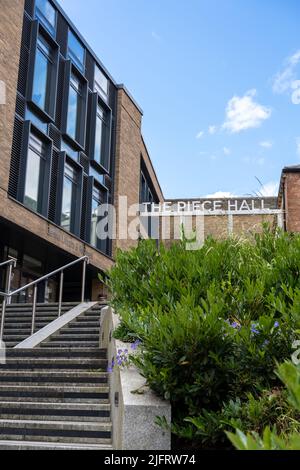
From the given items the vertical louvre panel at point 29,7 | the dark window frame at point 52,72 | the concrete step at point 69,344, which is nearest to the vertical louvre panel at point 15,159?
the dark window frame at point 52,72

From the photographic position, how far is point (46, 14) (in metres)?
18.9

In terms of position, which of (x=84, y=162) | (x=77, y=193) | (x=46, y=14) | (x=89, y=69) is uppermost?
(x=46, y=14)

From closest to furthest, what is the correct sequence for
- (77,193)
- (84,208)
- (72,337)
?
(72,337) → (77,193) → (84,208)

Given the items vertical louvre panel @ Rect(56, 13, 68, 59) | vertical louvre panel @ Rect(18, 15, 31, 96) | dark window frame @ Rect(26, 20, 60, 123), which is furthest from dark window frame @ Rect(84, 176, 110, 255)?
vertical louvre panel @ Rect(18, 15, 31, 96)

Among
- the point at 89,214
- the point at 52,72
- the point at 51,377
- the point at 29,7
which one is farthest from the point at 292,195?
the point at 51,377

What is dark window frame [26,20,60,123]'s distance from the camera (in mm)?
17270

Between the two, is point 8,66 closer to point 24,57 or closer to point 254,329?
point 24,57

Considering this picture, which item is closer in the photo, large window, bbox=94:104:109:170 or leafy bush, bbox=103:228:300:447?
leafy bush, bbox=103:228:300:447

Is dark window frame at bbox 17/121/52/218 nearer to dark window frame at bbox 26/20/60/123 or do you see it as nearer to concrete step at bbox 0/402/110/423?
dark window frame at bbox 26/20/60/123

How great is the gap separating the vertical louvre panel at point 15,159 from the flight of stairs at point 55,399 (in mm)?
7636

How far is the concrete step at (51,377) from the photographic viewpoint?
714cm

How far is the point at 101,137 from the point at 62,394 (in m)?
17.5

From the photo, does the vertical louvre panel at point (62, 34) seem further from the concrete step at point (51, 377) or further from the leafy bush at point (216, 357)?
the leafy bush at point (216, 357)

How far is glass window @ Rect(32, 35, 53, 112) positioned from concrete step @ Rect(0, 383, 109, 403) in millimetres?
12437
